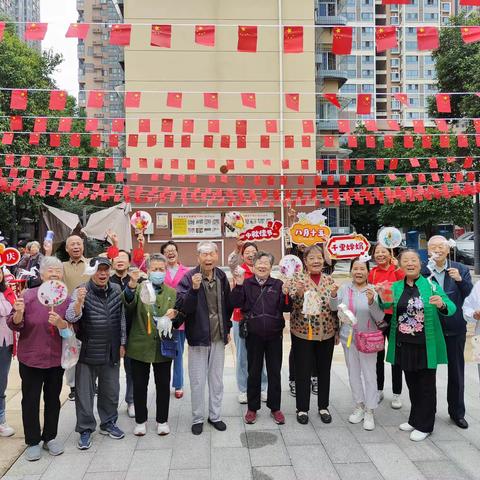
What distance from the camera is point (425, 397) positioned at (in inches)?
152

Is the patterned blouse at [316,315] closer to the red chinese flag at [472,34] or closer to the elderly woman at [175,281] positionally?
the elderly woman at [175,281]

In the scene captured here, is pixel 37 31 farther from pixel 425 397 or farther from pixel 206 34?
pixel 425 397

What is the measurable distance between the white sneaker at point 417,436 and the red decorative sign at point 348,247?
179 cm

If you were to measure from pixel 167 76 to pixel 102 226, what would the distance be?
7.98 meters

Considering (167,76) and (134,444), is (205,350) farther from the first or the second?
(167,76)

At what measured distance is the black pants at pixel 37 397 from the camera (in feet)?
11.7

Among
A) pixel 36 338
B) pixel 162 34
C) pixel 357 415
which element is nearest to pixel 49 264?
pixel 36 338

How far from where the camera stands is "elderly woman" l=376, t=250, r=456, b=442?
3779mm

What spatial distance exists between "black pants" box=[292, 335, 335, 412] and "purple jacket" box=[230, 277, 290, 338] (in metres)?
0.28

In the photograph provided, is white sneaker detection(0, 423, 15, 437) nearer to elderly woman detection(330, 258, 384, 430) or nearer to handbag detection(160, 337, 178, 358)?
handbag detection(160, 337, 178, 358)

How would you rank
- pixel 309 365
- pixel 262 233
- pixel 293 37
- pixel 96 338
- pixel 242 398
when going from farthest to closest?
1. pixel 293 37
2. pixel 262 233
3. pixel 242 398
4. pixel 309 365
5. pixel 96 338

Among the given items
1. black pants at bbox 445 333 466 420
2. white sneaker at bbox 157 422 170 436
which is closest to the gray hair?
white sneaker at bbox 157 422 170 436

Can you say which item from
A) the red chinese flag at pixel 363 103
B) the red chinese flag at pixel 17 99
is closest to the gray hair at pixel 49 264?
the red chinese flag at pixel 17 99

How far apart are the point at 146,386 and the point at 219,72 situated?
19.2 metres
